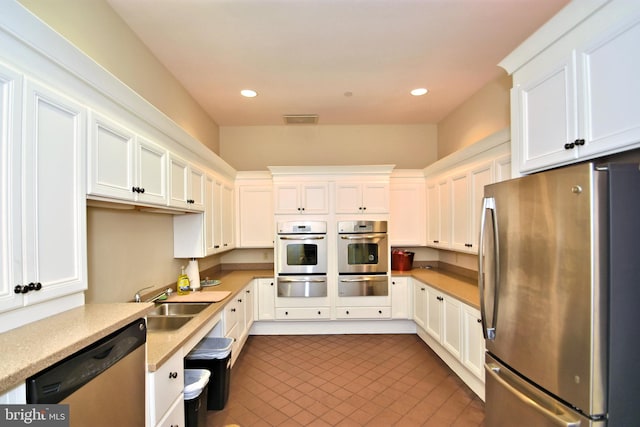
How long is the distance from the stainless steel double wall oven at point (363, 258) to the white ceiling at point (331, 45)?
5.28ft

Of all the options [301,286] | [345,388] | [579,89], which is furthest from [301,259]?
[579,89]

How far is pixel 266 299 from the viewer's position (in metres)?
3.75

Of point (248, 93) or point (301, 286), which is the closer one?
point (248, 93)

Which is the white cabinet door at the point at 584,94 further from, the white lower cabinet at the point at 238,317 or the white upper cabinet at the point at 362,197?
the white lower cabinet at the point at 238,317

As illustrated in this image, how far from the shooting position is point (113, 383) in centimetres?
108

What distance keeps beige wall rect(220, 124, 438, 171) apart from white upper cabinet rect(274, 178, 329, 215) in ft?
2.18

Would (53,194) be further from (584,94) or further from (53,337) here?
(584,94)

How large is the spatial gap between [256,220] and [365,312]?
1963 mm

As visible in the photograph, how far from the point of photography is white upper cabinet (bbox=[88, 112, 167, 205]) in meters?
1.42

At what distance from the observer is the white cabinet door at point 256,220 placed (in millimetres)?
4004

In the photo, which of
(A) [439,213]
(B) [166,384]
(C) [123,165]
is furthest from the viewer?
(A) [439,213]

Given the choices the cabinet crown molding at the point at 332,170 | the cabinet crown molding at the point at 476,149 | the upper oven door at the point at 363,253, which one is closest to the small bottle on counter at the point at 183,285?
the cabinet crown molding at the point at 332,170

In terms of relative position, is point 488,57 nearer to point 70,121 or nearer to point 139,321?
point 70,121

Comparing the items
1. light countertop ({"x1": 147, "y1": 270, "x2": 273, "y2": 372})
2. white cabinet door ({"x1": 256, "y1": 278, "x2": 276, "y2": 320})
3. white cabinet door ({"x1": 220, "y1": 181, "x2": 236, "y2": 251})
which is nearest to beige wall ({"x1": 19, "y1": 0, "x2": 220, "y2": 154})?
white cabinet door ({"x1": 220, "y1": 181, "x2": 236, "y2": 251})
